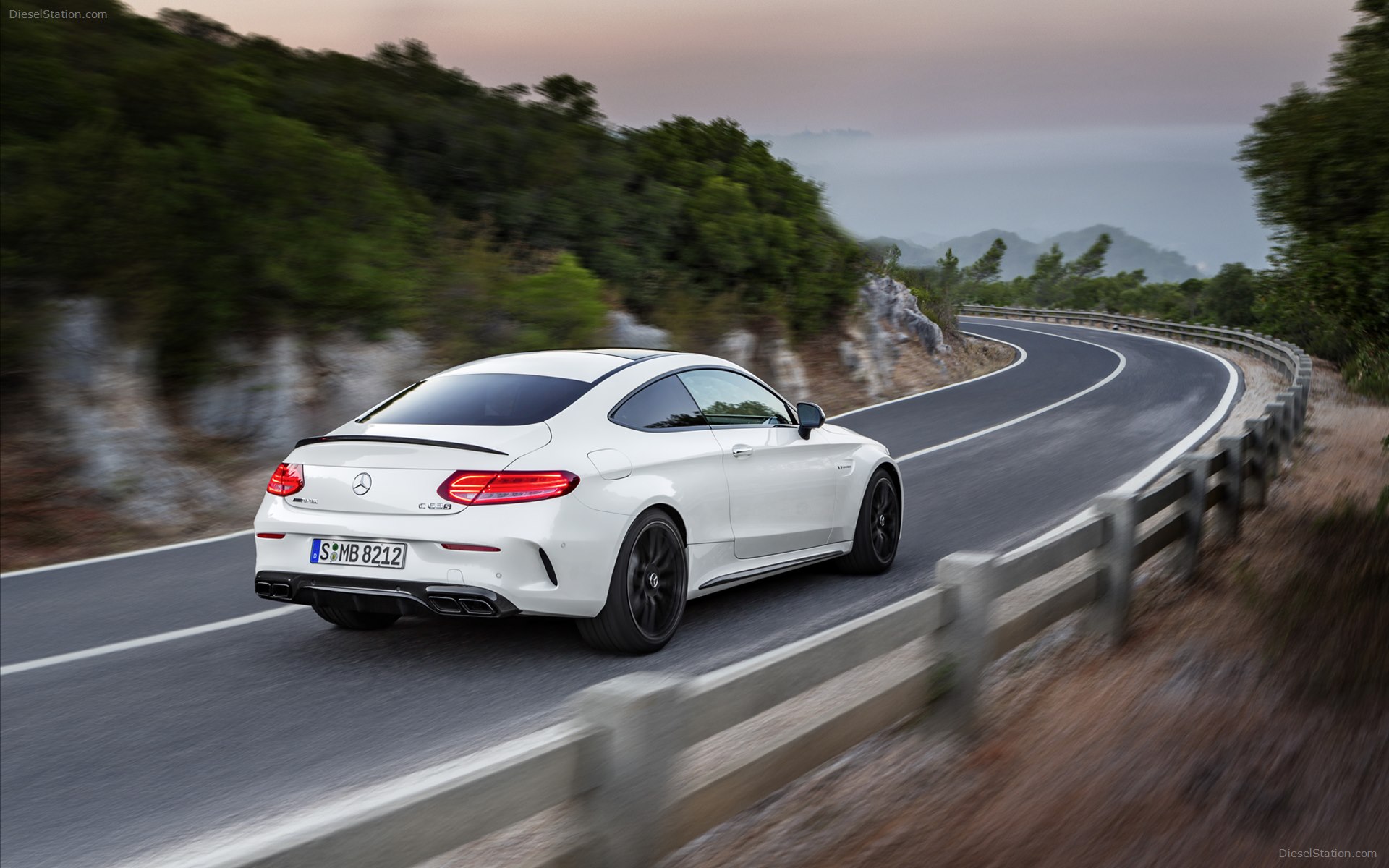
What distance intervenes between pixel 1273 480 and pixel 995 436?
5.33 meters

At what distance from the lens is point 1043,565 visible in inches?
217

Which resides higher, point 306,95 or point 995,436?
point 306,95

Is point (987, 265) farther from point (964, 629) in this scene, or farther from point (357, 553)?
point (964, 629)

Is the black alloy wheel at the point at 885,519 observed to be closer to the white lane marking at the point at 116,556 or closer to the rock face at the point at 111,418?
the white lane marking at the point at 116,556

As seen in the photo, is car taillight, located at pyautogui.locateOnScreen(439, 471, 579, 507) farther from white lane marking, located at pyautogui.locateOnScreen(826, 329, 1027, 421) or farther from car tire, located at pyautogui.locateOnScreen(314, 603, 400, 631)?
white lane marking, located at pyautogui.locateOnScreen(826, 329, 1027, 421)

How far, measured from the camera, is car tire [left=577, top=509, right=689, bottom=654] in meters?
6.06

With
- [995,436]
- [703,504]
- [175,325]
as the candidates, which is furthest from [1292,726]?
[995,436]

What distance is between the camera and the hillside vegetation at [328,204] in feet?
39.7

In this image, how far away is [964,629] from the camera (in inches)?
191

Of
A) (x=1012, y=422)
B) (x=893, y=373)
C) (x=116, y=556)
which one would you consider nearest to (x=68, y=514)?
(x=116, y=556)

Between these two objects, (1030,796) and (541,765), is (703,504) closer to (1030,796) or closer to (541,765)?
(1030,796)

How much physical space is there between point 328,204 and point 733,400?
8597mm

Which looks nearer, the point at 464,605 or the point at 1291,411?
the point at 464,605

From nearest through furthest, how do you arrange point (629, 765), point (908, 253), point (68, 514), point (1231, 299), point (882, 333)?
point (629, 765), point (68, 514), point (882, 333), point (908, 253), point (1231, 299)
